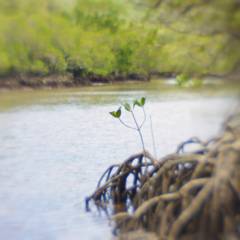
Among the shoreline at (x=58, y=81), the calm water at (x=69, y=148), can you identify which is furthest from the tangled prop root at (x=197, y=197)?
the shoreline at (x=58, y=81)

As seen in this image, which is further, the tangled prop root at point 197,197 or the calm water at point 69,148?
the calm water at point 69,148

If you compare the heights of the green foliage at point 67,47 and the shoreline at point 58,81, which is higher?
the green foliage at point 67,47

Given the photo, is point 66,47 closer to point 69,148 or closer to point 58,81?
point 58,81

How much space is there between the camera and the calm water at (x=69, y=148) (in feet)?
36.4

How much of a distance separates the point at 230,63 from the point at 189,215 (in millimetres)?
1611

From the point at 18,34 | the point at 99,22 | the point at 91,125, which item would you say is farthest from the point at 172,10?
the point at 99,22

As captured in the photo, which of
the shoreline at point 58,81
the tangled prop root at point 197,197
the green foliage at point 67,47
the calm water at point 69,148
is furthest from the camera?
the green foliage at point 67,47

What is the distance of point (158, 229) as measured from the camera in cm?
880

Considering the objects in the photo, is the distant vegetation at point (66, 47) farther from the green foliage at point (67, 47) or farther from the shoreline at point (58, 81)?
the shoreline at point (58, 81)

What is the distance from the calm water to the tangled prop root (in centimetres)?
28

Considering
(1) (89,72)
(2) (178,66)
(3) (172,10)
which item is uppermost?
(3) (172,10)

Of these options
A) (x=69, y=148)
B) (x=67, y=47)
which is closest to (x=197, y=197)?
(x=69, y=148)

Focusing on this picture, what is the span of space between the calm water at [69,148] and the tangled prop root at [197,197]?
28 centimetres

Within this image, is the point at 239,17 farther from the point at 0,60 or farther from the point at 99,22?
the point at 99,22
